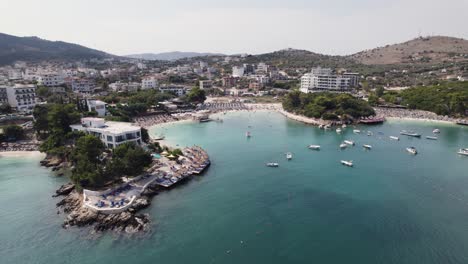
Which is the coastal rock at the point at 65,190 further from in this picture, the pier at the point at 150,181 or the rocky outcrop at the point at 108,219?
the pier at the point at 150,181

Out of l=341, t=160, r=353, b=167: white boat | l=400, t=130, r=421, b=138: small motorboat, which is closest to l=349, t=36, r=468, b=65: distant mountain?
l=400, t=130, r=421, b=138: small motorboat

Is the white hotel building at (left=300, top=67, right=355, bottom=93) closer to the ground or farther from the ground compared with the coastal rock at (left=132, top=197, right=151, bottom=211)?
farther from the ground

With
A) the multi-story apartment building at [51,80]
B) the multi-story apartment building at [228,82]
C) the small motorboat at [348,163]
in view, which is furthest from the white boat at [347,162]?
the multi-story apartment building at [51,80]

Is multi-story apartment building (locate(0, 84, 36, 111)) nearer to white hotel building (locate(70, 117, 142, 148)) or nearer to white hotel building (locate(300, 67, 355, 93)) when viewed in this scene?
white hotel building (locate(70, 117, 142, 148))

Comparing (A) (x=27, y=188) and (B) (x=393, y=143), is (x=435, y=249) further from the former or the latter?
(A) (x=27, y=188)

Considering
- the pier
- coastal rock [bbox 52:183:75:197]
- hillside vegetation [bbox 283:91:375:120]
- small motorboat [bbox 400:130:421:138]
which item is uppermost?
hillside vegetation [bbox 283:91:375:120]

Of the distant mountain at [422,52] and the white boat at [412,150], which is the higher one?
the distant mountain at [422,52]

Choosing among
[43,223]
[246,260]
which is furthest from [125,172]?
[246,260]
